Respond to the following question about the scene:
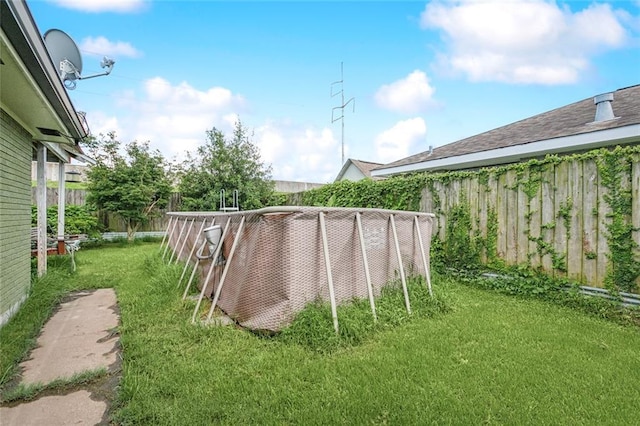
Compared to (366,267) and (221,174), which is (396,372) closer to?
(366,267)

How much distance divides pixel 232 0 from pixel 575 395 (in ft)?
24.8

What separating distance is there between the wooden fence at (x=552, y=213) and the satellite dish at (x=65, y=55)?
22.1 ft

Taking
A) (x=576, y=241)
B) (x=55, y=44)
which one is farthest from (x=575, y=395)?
(x=55, y=44)

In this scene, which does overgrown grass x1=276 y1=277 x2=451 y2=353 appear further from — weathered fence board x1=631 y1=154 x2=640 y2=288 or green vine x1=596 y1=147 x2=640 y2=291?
weathered fence board x1=631 y1=154 x2=640 y2=288

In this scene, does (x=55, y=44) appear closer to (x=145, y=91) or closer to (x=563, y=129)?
(x=563, y=129)

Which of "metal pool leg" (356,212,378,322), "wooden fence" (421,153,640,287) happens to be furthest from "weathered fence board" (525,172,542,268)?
"metal pool leg" (356,212,378,322)

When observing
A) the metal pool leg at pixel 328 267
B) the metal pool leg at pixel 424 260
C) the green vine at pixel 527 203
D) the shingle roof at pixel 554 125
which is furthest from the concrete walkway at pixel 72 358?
the shingle roof at pixel 554 125

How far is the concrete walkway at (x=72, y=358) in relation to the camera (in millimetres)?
2000

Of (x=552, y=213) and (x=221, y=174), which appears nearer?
(x=552, y=213)

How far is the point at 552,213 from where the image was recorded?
411cm

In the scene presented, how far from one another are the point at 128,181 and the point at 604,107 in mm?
12472

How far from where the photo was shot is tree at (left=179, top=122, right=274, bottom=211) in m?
11.7

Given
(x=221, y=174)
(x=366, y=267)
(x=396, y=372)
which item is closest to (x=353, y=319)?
(x=366, y=267)

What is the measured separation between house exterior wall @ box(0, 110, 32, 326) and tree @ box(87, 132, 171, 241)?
6.34 m
